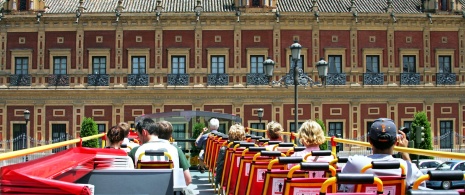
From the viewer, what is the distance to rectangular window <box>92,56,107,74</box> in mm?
31156

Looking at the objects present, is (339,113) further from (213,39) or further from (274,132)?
(274,132)

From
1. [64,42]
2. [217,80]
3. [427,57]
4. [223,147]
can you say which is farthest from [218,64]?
[223,147]

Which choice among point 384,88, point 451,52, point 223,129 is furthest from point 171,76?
point 451,52

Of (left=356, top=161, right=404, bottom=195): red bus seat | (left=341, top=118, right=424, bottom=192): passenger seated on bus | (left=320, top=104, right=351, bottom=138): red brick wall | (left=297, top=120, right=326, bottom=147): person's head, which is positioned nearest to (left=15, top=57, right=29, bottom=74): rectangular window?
(left=320, top=104, right=351, bottom=138): red brick wall

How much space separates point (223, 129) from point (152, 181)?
82.3 feet

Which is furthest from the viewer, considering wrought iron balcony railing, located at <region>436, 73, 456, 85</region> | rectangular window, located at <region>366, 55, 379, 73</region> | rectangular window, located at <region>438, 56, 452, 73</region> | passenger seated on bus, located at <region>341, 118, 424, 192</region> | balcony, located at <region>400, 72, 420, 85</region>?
rectangular window, located at <region>438, 56, 452, 73</region>

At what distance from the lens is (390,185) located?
4109 mm

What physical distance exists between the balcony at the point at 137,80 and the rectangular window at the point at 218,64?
3605 millimetres

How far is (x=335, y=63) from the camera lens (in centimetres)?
3162

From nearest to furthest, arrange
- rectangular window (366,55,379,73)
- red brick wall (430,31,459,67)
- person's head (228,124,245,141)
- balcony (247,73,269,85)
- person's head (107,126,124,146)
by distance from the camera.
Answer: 1. person's head (107,126,124,146)
2. person's head (228,124,245,141)
3. balcony (247,73,269,85)
4. rectangular window (366,55,379,73)
5. red brick wall (430,31,459,67)

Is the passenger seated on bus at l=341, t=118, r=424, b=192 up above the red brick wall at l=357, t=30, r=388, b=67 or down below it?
below

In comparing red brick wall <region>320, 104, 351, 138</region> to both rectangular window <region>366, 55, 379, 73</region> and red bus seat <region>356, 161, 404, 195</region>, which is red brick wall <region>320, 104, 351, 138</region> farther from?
red bus seat <region>356, 161, 404, 195</region>

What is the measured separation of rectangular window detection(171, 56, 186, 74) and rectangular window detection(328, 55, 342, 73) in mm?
7871

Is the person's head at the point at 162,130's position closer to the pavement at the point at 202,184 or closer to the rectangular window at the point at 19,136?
the pavement at the point at 202,184
